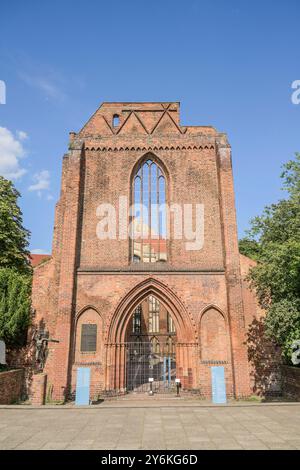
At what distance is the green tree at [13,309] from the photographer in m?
13.1

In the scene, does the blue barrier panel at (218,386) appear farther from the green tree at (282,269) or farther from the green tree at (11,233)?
the green tree at (11,233)

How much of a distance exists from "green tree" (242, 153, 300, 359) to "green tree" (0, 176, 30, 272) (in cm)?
1220

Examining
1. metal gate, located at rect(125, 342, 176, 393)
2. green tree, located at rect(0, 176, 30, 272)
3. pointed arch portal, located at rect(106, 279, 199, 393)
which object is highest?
green tree, located at rect(0, 176, 30, 272)

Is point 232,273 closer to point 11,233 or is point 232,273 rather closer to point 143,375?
point 143,375

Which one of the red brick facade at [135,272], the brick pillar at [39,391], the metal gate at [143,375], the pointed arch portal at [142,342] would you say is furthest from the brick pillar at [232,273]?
the brick pillar at [39,391]

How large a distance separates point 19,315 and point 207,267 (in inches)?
313

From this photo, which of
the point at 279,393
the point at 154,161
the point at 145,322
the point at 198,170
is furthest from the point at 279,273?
the point at 145,322

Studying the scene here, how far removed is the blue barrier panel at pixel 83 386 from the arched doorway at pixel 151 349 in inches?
119

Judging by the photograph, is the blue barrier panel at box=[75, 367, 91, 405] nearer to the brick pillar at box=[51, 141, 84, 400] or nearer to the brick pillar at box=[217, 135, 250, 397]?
the brick pillar at box=[51, 141, 84, 400]

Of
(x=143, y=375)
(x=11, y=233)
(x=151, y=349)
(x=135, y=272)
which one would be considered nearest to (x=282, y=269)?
(x=135, y=272)

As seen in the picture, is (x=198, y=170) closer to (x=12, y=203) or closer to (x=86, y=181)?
(x=86, y=181)

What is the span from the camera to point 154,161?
16.5 meters

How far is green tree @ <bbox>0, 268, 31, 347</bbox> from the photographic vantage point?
1311cm

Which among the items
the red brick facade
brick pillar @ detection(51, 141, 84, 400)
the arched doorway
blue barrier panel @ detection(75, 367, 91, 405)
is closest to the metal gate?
the arched doorway
